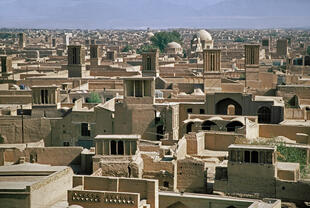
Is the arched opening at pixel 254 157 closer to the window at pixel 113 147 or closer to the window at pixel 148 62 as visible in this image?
the window at pixel 113 147

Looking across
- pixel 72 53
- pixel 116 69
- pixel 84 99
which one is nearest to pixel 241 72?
pixel 116 69

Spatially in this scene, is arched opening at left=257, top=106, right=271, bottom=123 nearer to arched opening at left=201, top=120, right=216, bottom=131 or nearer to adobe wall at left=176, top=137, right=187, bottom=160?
arched opening at left=201, top=120, right=216, bottom=131

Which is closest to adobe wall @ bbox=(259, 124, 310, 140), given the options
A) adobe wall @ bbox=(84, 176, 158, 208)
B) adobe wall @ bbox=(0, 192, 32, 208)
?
adobe wall @ bbox=(84, 176, 158, 208)

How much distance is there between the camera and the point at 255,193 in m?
21.8

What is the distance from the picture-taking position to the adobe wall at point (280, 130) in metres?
28.2

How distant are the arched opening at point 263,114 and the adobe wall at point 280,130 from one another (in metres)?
2.78

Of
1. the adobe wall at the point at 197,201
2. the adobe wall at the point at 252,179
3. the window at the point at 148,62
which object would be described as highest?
the window at the point at 148,62

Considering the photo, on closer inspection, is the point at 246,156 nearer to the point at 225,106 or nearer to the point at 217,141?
the point at 217,141

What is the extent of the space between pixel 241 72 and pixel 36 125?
87.6 feet

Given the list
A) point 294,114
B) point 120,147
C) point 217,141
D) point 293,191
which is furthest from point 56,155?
point 294,114

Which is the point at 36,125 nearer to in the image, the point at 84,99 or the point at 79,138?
the point at 79,138

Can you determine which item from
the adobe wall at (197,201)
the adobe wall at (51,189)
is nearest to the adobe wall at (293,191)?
the adobe wall at (197,201)

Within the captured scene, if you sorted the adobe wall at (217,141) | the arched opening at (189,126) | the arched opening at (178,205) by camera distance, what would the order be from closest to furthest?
the arched opening at (178,205) → the adobe wall at (217,141) → the arched opening at (189,126)

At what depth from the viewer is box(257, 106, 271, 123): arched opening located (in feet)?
104
